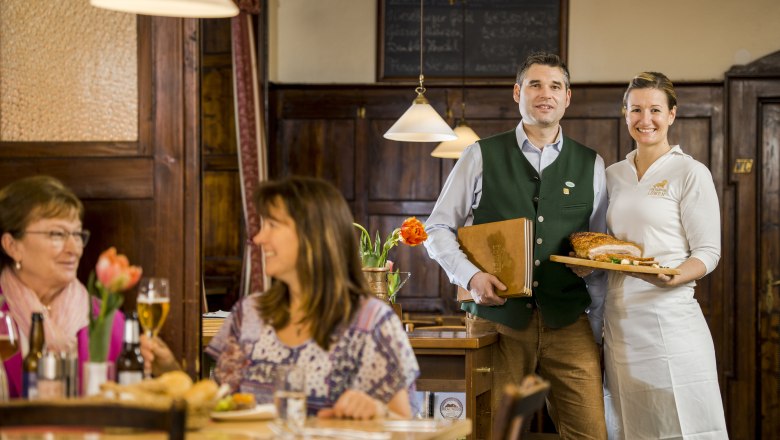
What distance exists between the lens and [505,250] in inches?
144

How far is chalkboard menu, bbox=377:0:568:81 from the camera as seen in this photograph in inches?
290

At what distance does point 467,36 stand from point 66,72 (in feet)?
15.8

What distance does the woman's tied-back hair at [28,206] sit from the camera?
2500 mm

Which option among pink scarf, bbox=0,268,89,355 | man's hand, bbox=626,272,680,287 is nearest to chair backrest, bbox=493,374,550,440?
pink scarf, bbox=0,268,89,355

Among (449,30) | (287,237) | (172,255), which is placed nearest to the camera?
(287,237)

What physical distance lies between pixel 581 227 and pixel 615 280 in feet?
0.73

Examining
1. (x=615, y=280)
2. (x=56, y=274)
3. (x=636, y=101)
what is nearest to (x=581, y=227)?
(x=615, y=280)

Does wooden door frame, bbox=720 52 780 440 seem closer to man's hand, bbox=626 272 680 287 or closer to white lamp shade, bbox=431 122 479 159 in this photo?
white lamp shade, bbox=431 122 479 159

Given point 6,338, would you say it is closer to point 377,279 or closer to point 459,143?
point 377,279

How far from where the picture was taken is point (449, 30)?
7457mm

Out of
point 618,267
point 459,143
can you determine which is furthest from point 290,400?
point 459,143

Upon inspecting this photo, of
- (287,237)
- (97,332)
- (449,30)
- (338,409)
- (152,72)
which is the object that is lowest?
(338,409)

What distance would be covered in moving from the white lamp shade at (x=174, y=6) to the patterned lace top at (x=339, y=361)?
73cm

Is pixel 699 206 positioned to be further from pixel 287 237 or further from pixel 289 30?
pixel 289 30
